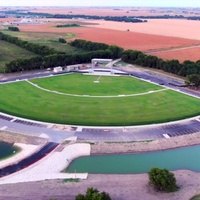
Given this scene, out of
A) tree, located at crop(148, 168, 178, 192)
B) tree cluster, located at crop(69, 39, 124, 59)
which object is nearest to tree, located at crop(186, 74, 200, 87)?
tree cluster, located at crop(69, 39, 124, 59)

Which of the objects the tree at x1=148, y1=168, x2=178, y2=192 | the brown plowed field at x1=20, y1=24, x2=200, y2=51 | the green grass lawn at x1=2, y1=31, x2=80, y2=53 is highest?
the tree at x1=148, y1=168, x2=178, y2=192

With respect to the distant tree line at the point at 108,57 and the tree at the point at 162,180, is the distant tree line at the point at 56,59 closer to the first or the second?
the distant tree line at the point at 108,57

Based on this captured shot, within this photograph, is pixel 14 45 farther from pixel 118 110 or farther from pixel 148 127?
pixel 148 127

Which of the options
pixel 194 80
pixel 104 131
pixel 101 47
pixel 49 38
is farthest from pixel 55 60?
pixel 49 38

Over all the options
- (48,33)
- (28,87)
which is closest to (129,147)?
(28,87)

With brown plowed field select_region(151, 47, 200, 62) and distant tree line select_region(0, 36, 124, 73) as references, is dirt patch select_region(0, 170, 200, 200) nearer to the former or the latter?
distant tree line select_region(0, 36, 124, 73)

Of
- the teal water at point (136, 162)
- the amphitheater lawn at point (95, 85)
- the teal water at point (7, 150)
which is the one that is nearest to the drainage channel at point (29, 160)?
the teal water at point (7, 150)
